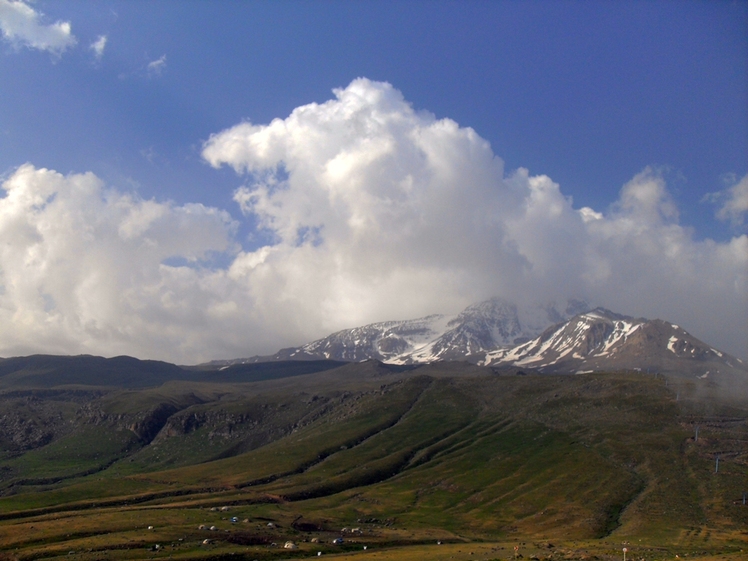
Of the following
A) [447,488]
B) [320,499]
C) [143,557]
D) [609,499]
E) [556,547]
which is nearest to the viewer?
[143,557]

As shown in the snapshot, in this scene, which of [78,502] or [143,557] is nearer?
[143,557]

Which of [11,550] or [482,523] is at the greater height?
[11,550]

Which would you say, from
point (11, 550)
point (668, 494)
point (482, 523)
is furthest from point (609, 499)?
point (11, 550)

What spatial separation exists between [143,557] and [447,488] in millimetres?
112306

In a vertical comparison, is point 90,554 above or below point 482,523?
above

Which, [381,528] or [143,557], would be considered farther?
[381,528]

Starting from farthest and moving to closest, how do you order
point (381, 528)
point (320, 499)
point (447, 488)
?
1. point (447, 488)
2. point (320, 499)
3. point (381, 528)


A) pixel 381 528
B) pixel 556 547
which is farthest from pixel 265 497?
pixel 556 547

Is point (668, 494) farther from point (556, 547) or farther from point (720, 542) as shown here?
point (556, 547)

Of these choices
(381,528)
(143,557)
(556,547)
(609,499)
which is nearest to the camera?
(143,557)

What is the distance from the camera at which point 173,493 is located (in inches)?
7200

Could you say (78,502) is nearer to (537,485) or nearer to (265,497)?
(265,497)

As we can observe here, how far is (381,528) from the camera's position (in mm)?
144750

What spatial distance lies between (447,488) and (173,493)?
283 feet
